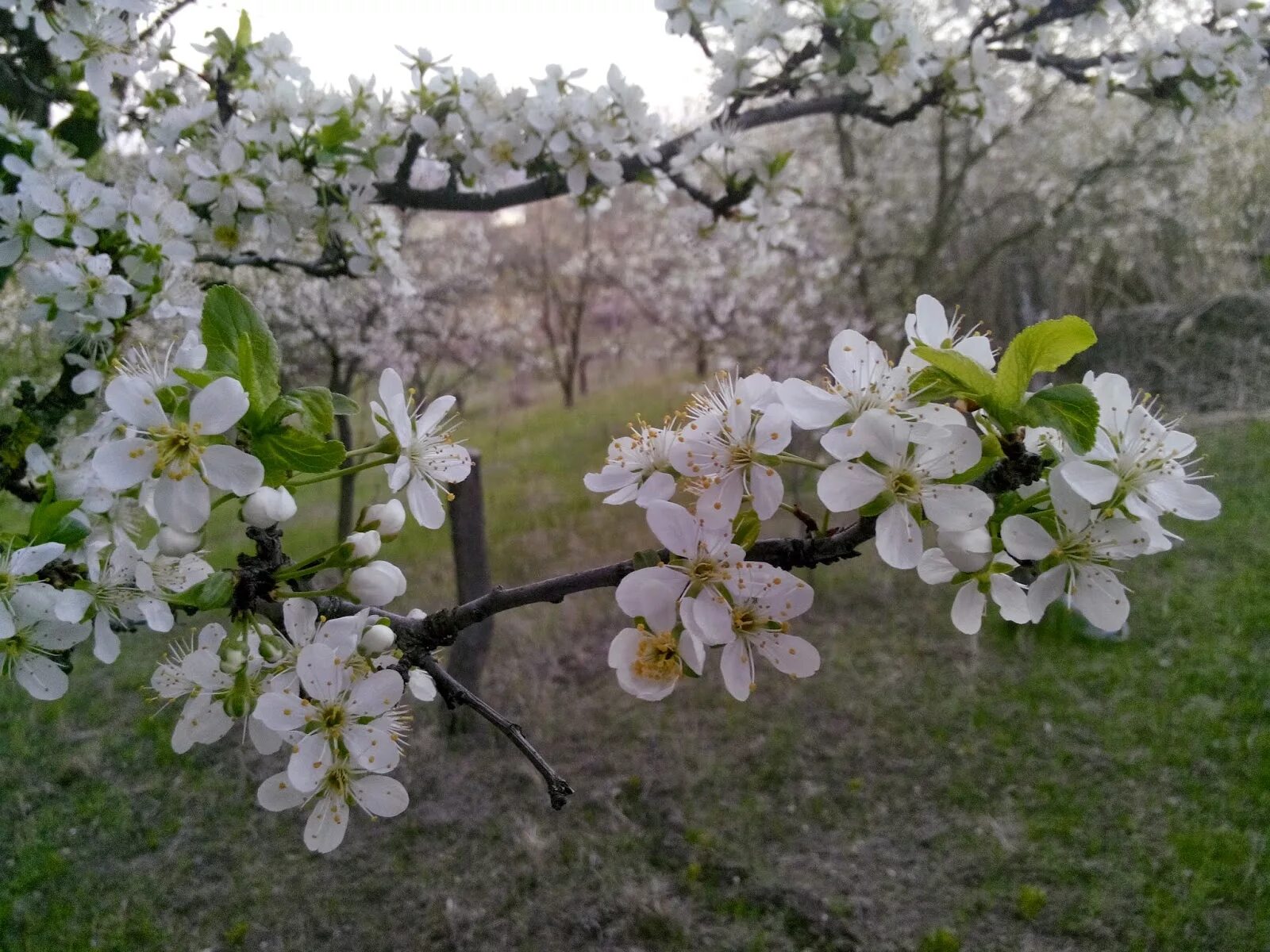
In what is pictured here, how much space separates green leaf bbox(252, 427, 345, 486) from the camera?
0.69m

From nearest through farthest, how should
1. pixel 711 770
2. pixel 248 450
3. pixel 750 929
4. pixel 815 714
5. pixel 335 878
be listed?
pixel 248 450
pixel 750 929
pixel 335 878
pixel 711 770
pixel 815 714

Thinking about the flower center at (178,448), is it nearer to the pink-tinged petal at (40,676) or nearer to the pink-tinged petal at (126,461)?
the pink-tinged petal at (126,461)

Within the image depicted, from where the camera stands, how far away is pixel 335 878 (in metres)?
2.55

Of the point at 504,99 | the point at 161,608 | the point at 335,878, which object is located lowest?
the point at 335,878

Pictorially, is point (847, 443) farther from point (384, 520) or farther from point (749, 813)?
point (749, 813)

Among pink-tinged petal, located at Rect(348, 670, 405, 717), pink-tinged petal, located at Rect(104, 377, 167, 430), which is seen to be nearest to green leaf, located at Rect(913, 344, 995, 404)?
pink-tinged petal, located at Rect(348, 670, 405, 717)

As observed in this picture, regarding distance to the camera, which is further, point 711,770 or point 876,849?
point 711,770

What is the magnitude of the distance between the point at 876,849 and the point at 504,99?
8.16 ft

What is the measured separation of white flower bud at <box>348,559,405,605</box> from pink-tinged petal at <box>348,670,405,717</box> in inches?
3.1

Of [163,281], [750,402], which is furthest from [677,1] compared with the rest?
[750,402]

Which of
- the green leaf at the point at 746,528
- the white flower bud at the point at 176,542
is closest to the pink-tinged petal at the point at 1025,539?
the green leaf at the point at 746,528

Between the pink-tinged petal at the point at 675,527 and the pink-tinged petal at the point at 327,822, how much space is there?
42 centimetres

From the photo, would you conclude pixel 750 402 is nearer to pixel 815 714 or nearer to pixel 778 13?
pixel 778 13

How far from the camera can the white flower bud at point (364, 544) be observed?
0.80 metres
